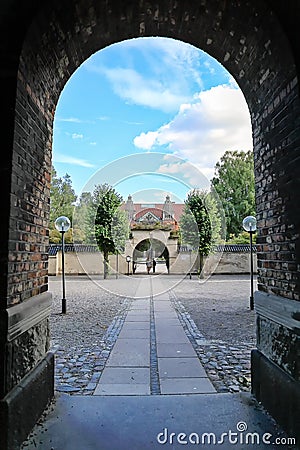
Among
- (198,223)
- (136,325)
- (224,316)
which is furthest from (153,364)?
(198,223)

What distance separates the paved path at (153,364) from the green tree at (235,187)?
23.5 m

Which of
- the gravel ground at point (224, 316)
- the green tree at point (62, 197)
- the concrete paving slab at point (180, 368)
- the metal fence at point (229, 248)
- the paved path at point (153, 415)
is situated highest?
the green tree at point (62, 197)

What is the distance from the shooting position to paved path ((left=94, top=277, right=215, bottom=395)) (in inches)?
114

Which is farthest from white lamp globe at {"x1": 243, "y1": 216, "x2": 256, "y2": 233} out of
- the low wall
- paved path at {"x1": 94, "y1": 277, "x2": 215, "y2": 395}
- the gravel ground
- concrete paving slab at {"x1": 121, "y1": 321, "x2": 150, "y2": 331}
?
the low wall

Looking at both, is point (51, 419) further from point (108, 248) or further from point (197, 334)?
point (108, 248)

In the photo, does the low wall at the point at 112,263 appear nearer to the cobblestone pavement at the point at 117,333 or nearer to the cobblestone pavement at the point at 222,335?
the cobblestone pavement at the point at 117,333

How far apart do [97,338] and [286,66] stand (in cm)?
421

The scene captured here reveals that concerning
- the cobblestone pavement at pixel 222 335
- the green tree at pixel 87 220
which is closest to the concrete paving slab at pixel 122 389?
the cobblestone pavement at pixel 222 335

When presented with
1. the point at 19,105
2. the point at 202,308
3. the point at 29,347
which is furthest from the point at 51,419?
the point at 202,308

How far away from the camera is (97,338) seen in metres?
4.90

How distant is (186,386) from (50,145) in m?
2.40

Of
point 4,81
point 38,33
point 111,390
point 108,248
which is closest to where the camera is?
point 4,81

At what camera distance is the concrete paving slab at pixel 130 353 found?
365 centimetres

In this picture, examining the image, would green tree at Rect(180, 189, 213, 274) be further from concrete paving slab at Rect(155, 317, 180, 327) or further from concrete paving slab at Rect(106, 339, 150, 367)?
concrete paving slab at Rect(106, 339, 150, 367)
